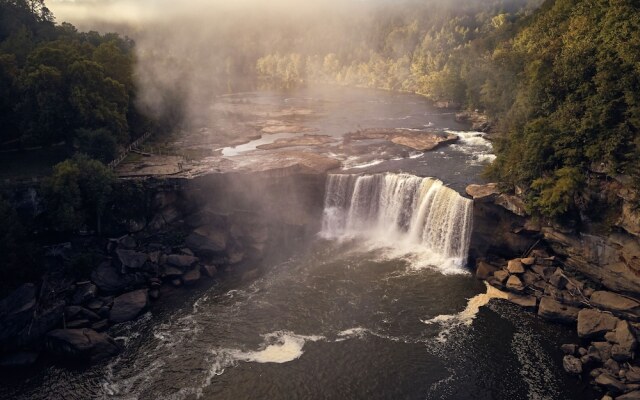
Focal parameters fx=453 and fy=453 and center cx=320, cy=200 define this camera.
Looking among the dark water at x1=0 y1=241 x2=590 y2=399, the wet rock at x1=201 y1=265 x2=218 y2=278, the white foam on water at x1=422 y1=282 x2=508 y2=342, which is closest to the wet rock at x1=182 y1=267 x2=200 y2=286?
the wet rock at x1=201 y1=265 x2=218 y2=278

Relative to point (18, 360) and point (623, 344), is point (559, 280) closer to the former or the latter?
point (623, 344)

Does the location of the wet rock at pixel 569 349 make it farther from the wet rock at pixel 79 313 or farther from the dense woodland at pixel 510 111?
the wet rock at pixel 79 313

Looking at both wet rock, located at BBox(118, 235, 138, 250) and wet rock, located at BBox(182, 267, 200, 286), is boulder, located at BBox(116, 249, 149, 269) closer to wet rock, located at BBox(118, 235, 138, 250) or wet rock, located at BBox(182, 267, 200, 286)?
wet rock, located at BBox(118, 235, 138, 250)

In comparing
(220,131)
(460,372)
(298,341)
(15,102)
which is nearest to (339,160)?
(220,131)

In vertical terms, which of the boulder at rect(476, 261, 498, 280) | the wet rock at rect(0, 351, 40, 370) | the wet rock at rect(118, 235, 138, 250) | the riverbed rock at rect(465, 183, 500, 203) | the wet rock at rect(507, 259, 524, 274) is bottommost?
the wet rock at rect(0, 351, 40, 370)

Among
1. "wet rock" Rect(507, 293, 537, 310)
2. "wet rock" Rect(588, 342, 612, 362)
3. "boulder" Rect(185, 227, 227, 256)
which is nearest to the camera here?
"wet rock" Rect(588, 342, 612, 362)

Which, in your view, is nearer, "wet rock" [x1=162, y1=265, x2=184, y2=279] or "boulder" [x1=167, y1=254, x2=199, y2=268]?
"wet rock" [x1=162, y1=265, x2=184, y2=279]
